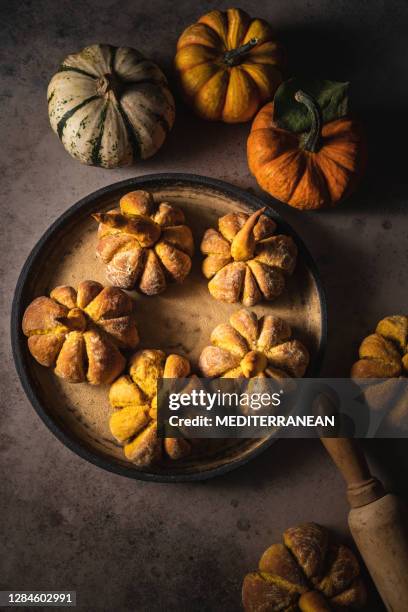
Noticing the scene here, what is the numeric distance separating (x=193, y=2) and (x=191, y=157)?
0.73 m

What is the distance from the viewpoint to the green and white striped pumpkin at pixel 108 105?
2.24 meters

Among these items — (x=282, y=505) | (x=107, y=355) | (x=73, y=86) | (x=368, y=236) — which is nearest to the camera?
(x=107, y=355)

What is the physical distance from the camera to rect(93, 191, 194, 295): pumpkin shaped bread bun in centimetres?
219

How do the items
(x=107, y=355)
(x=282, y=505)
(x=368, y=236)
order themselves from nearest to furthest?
(x=107, y=355), (x=282, y=505), (x=368, y=236)

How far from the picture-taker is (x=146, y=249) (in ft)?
7.26

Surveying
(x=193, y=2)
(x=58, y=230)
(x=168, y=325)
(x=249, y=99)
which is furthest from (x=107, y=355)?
(x=193, y=2)

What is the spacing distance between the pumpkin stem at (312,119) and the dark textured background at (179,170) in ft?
1.08

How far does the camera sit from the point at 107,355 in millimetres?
2100

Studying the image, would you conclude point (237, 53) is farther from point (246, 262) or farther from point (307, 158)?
point (246, 262)

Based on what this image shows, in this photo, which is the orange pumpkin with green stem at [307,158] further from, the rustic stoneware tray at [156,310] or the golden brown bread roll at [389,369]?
the golden brown bread roll at [389,369]

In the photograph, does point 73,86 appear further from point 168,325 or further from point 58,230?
point 168,325

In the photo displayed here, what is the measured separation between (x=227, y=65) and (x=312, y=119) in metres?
0.42

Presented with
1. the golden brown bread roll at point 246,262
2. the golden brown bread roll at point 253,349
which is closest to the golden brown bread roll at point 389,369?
the golden brown bread roll at point 253,349

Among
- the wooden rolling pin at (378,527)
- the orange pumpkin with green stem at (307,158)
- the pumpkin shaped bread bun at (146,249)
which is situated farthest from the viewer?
the orange pumpkin with green stem at (307,158)
